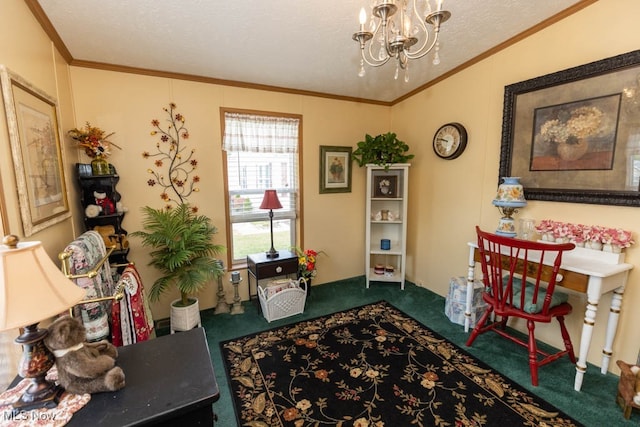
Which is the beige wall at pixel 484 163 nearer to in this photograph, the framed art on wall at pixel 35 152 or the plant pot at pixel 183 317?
the plant pot at pixel 183 317

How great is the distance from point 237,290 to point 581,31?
359 centimetres

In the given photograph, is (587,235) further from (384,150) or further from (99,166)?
(99,166)

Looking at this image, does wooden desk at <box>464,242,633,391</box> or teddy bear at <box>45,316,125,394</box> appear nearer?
teddy bear at <box>45,316,125,394</box>

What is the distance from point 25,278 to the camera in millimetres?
804

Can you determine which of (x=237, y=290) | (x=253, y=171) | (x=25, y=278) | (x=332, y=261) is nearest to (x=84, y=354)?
(x=25, y=278)

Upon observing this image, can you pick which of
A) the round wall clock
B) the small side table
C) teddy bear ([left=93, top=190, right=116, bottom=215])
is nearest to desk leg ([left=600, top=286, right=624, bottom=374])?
the round wall clock

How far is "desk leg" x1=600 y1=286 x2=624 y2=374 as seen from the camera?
186 cm

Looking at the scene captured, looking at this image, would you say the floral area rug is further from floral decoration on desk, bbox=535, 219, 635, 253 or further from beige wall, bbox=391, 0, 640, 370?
floral decoration on desk, bbox=535, 219, 635, 253

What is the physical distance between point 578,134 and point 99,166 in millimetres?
3657

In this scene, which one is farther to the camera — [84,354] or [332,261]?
[332,261]

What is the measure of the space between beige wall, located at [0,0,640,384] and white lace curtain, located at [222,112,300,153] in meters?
0.12

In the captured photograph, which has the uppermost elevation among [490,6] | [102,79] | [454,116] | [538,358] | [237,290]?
[490,6]

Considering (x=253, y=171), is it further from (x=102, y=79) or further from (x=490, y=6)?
(x=490, y=6)

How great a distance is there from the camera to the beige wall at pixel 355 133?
184 cm
